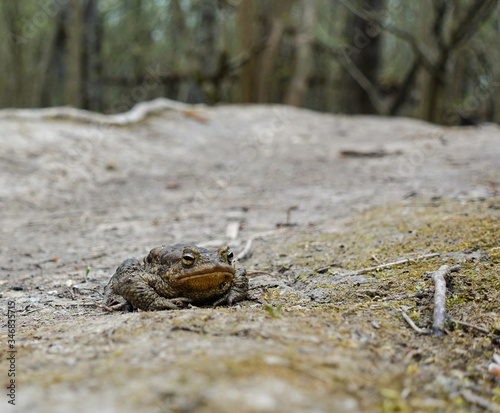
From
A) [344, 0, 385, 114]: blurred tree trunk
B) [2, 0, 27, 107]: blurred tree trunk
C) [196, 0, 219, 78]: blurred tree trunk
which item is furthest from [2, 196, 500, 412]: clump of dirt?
[196, 0, 219, 78]: blurred tree trunk

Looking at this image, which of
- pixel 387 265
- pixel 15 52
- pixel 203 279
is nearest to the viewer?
pixel 203 279

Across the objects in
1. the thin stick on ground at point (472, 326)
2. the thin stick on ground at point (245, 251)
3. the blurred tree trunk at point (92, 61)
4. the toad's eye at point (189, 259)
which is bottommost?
the thin stick on ground at point (245, 251)

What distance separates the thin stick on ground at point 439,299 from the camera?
215 cm

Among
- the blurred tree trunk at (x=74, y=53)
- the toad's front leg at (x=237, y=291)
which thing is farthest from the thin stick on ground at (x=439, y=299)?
the blurred tree trunk at (x=74, y=53)

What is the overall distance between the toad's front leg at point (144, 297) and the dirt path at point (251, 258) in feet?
0.85

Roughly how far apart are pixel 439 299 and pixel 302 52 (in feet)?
41.5

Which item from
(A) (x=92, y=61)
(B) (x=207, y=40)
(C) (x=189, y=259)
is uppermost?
(B) (x=207, y=40)

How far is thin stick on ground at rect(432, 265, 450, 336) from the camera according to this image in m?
2.15

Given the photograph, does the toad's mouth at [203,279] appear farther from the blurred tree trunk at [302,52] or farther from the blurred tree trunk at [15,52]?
the blurred tree trunk at [15,52]

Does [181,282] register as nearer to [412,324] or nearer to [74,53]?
[412,324]

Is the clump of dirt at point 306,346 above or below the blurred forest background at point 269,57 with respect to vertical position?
below

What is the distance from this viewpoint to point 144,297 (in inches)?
105

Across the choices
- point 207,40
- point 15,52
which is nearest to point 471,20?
point 207,40

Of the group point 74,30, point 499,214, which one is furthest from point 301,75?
point 499,214
